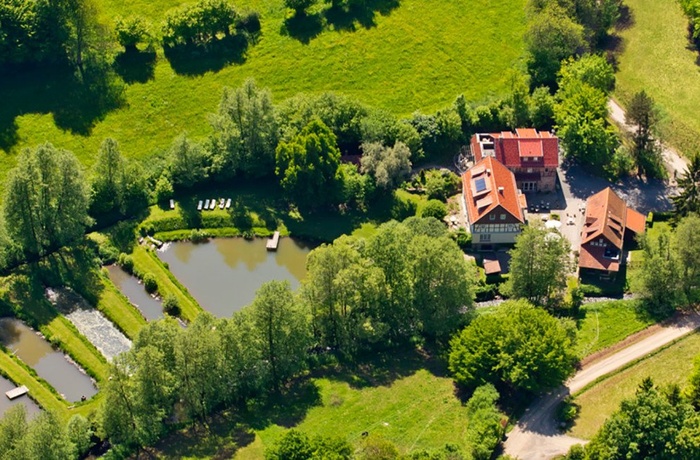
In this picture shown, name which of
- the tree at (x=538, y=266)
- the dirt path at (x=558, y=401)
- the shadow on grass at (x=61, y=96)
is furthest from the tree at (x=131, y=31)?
the dirt path at (x=558, y=401)

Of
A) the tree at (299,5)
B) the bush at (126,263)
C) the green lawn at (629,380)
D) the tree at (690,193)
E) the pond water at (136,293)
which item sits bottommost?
the green lawn at (629,380)

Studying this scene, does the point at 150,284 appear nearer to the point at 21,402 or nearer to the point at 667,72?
the point at 21,402

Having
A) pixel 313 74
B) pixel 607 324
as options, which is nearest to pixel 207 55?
pixel 313 74

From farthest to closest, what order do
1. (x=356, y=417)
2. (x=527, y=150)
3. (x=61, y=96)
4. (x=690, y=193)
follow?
(x=61, y=96) < (x=527, y=150) < (x=690, y=193) < (x=356, y=417)

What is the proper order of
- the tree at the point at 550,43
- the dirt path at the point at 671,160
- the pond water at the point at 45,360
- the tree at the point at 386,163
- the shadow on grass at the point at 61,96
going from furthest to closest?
1. the tree at the point at 550,43
2. the shadow on grass at the point at 61,96
3. the dirt path at the point at 671,160
4. the tree at the point at 386,163
5. the pond water at the point at 45,360

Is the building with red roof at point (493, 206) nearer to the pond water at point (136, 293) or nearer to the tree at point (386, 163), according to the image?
the tree at point (386, 163)
